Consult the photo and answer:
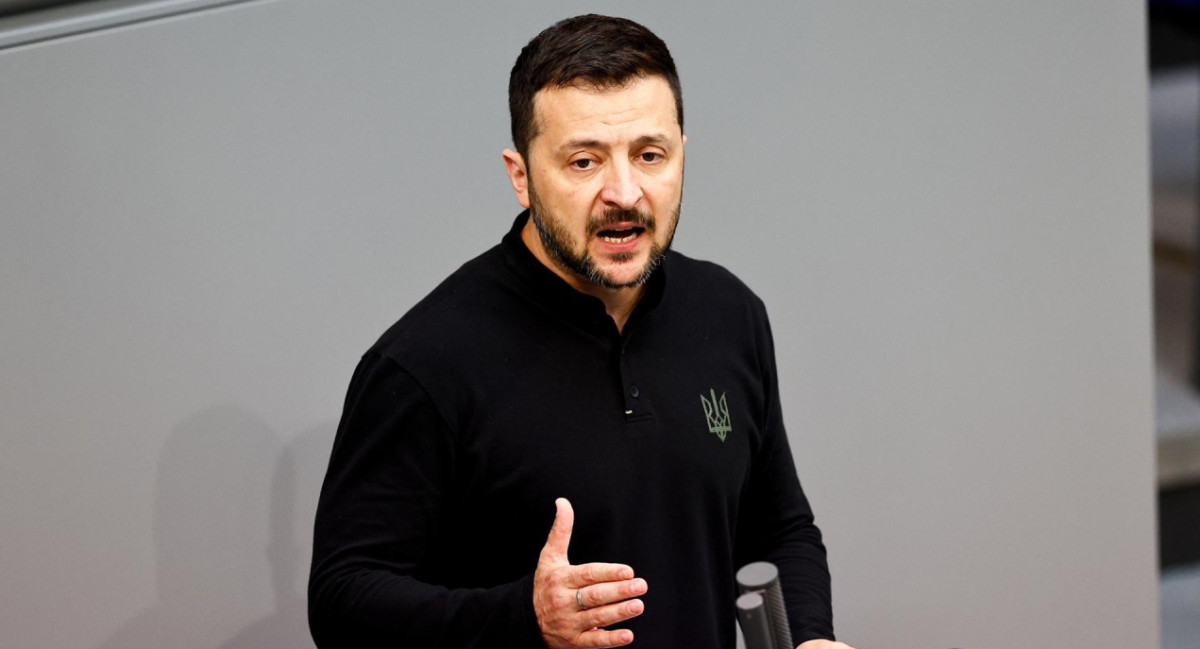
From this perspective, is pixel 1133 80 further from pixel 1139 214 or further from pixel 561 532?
pixel 561 532

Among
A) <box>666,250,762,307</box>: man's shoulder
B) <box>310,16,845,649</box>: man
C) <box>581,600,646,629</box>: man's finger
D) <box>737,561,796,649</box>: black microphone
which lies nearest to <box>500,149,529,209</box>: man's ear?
<box>310,16,845,649</box>: man

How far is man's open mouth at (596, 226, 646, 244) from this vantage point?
126 centimetres

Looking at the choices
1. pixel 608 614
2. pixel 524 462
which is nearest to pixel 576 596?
pixel 608 614

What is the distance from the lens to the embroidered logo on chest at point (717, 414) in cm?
135

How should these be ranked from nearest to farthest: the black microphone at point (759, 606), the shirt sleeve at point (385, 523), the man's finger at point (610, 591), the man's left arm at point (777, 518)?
the black microphone at point (759, 606) → the man's finger at point (610, 591) → the shirt sleeve at point (385, 523) → the man's left arm at point (777, 518)

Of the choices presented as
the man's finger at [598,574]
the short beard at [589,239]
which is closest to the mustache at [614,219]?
the short beard at [589,239]

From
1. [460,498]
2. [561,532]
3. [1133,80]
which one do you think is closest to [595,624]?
[561,532]

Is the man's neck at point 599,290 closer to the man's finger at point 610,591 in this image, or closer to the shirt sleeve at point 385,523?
the shirt sleeve at point 385,523

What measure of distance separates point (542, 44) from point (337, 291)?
45cm

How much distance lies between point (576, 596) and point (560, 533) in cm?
6

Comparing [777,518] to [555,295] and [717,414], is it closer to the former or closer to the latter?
[717,414]

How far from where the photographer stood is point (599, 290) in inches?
52.2

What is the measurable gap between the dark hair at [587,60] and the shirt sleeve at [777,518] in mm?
359

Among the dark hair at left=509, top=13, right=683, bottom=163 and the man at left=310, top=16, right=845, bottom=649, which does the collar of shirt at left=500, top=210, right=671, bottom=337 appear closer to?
the man at left=310, top=16, right=845, bottom=649
